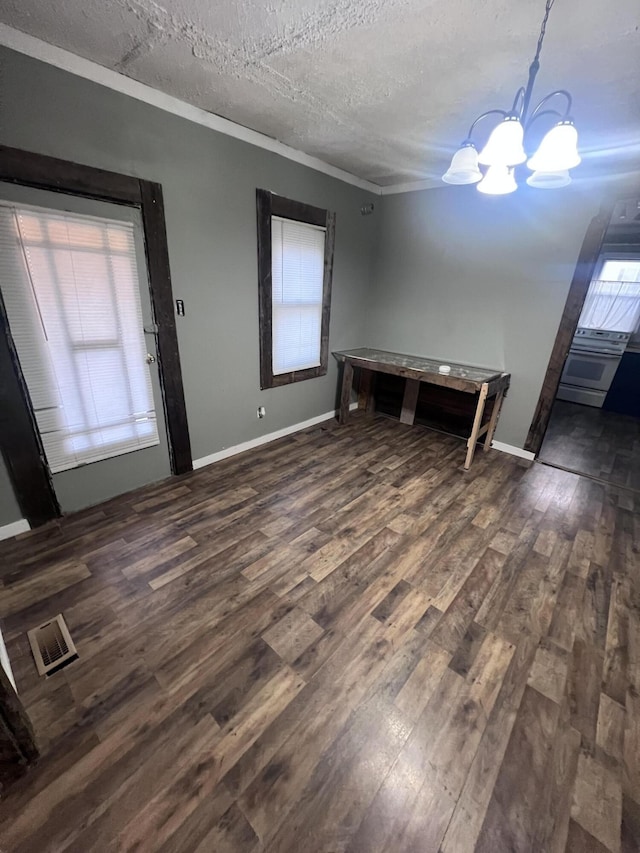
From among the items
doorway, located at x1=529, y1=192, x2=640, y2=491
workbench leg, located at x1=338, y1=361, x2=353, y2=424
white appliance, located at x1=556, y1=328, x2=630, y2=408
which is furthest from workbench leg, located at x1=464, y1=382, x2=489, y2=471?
white appliance, located at x1=556, y1=328, x2=630, y2=408

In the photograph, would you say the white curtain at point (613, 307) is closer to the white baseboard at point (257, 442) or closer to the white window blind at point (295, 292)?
the white window blind at point (295, 292)

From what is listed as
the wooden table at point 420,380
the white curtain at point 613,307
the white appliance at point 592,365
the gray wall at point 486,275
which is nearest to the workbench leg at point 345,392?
the wooden table at point 420,380

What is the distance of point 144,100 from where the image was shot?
1979 mm

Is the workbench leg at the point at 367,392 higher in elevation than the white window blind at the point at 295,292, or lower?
lower

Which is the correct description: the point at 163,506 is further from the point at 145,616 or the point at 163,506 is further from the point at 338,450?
the point at 338,450

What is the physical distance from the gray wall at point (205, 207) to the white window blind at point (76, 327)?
313mm

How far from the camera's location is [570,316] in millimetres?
2867

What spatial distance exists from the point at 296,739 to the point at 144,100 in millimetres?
3266

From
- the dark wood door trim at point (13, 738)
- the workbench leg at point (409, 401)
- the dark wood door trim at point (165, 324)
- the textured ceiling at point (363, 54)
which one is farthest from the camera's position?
the workbench leg at point (409, 401)

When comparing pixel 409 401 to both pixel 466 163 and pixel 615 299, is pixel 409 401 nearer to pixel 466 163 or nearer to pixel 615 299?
pixel 466 163

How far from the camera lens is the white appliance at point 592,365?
15.2ft

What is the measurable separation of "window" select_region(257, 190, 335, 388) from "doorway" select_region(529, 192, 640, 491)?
8.42ft

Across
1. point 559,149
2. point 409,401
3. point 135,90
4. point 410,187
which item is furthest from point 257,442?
point 410,187

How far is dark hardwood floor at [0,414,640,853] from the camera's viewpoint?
3.35 feet
